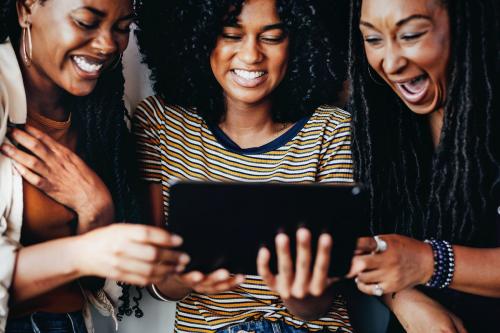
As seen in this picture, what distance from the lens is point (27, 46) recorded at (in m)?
1.26

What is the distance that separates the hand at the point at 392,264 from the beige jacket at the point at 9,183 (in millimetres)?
635

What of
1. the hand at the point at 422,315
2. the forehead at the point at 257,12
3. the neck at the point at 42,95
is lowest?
the hand at the point at 422,315

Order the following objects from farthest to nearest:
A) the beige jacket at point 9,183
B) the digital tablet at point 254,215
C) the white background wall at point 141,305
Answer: the white background wall at point 141,305
the beige jacket at point 9,183
the digital tablet at point 254,215

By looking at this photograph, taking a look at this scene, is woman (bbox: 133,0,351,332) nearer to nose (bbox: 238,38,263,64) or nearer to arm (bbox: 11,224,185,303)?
nose (bbox: 238,38,263,64)

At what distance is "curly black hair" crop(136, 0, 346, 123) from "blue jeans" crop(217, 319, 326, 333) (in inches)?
19.7

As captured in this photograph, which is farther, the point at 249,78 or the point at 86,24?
the point at 249,78

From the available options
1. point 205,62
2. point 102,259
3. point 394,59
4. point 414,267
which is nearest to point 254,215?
point 102,259

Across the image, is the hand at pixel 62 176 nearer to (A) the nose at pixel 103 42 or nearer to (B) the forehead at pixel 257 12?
(A) the nose at pixel 103 42

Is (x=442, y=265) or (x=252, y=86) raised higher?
(x=252, y=86)

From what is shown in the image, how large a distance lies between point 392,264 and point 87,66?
745 mm

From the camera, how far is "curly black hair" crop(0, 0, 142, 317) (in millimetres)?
1415

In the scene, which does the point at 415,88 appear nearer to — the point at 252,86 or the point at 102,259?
the point at 252,86

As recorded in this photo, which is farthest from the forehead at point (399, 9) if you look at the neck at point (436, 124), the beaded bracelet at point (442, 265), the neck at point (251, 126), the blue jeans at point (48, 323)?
the blue jeans at point (48, 323)

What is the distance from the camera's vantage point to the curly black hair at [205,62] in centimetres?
149
